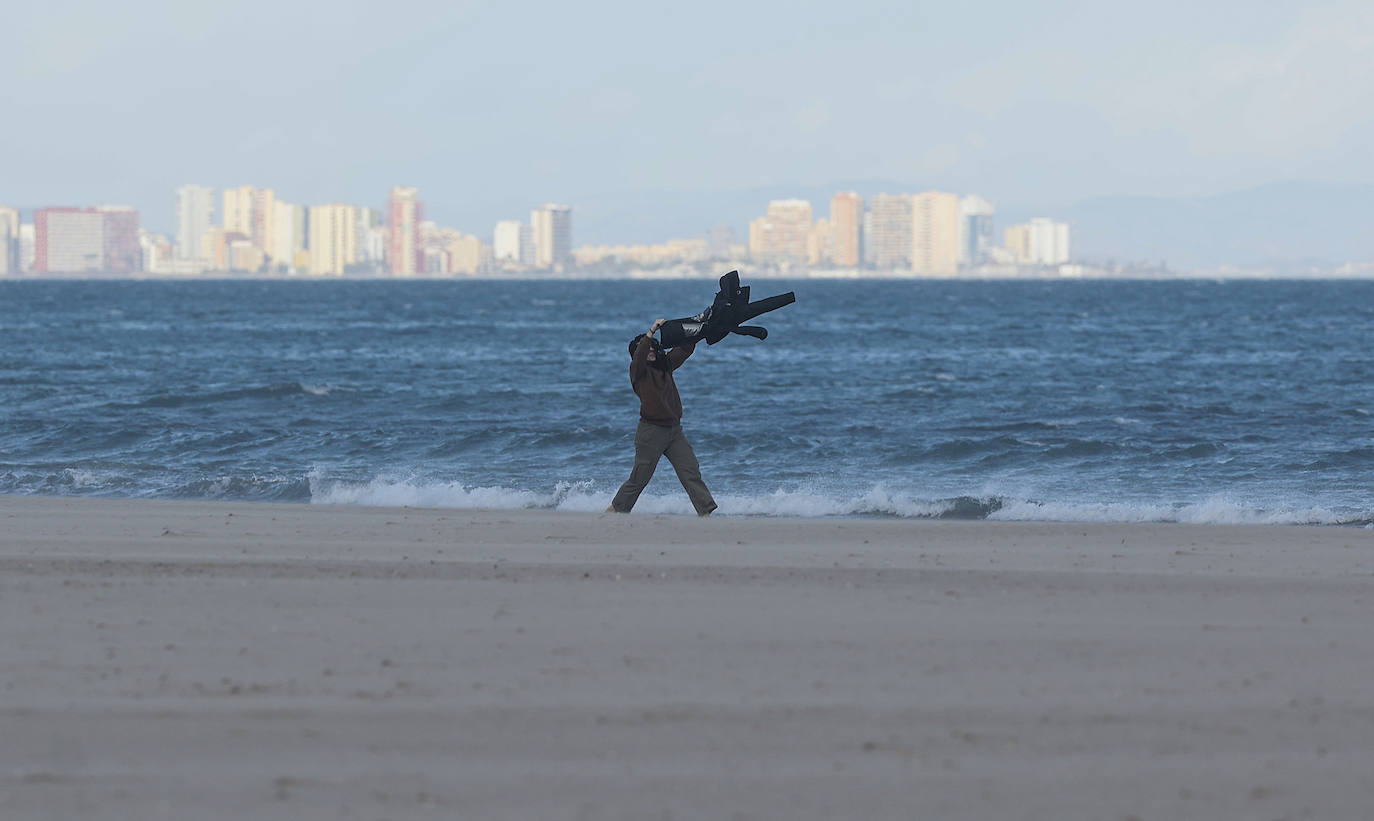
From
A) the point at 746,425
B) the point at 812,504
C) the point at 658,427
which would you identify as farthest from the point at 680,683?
the point at 746,425

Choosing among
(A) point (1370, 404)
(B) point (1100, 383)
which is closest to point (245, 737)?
(A) point (1370, 404)

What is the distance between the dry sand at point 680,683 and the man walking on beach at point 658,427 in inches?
82.1

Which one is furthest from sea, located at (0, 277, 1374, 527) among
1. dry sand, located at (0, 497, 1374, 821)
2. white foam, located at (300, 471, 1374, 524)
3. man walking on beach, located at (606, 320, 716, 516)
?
dry sand, located at (0, 497, 1374, 821)

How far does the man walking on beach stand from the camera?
10.6 meters

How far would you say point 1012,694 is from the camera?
5449mm

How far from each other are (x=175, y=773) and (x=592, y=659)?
1758 millimetres

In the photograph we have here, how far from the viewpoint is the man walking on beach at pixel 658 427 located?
1056 centimetres

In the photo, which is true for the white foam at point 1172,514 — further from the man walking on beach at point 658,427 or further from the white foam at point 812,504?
the man walking on beach at point 658,427

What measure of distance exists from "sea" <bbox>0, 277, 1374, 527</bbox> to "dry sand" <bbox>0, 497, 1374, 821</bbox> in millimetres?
5111

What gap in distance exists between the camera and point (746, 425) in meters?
21.3

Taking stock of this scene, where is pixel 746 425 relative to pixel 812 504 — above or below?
above

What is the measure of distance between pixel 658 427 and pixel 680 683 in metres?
5.24

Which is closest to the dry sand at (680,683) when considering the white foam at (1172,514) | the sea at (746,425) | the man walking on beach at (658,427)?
the man walking on beach at (658,427)

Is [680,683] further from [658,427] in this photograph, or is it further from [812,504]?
[812,504]
